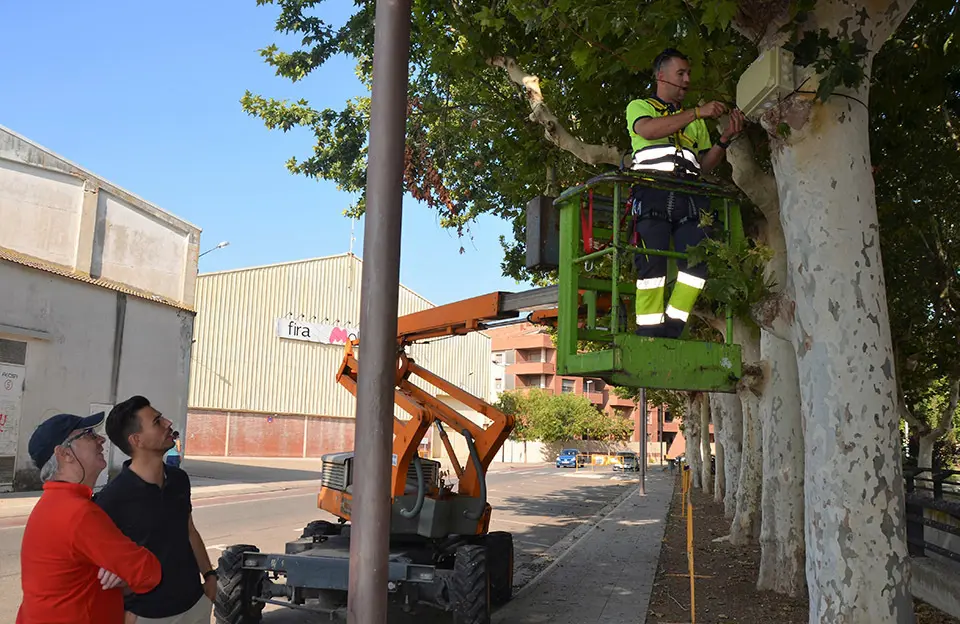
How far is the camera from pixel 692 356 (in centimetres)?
530

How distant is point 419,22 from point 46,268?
14838 millimetres

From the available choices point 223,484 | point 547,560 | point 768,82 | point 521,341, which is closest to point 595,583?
point 547,560

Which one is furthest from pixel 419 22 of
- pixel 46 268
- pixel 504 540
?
pixel 46 268

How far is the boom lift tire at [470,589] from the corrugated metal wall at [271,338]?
42.4 metres

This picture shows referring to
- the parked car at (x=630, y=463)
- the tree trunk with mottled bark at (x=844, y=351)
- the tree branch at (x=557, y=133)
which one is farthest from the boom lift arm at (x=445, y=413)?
the parked car at (x=630, y=463)

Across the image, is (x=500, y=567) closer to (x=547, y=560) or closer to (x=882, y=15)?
(x=547, y=560)

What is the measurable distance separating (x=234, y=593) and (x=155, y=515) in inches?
148

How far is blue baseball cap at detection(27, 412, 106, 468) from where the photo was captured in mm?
3453

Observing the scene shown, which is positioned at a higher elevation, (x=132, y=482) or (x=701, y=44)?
(x=701, y=44)

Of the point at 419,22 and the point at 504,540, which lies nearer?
the point at 504,540

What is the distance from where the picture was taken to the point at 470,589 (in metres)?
7.22

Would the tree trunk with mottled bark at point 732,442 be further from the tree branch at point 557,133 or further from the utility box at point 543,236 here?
the utility box at point 543,236

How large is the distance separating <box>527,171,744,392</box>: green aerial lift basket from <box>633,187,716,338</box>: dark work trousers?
10cm

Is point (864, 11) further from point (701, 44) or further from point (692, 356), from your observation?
point (692, 356)
